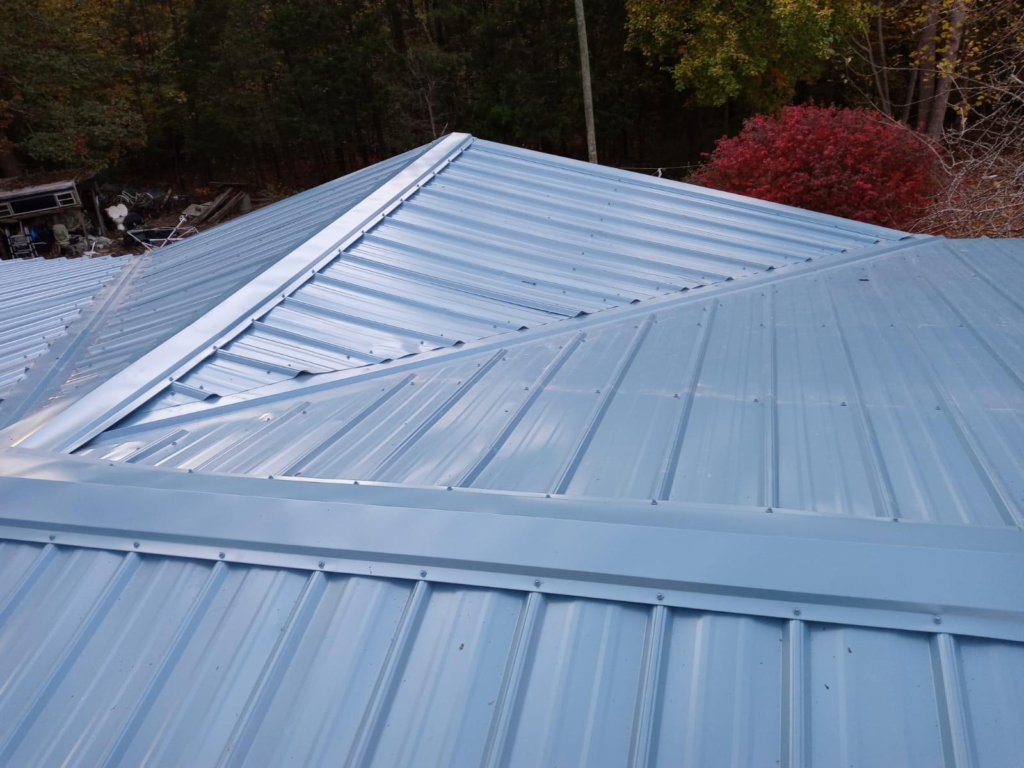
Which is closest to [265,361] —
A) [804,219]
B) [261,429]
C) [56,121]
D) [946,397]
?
[261,429]

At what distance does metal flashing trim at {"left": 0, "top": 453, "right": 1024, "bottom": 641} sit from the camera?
7.29 ft

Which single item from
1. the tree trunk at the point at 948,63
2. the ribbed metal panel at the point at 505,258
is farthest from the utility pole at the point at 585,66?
the ribbed metal panel at the point at 505,258

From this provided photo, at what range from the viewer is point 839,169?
12.6 metres

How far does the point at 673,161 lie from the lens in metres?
31.6

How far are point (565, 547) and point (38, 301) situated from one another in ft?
25.3

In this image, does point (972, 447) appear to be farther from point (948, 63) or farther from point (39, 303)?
point (948, 63)

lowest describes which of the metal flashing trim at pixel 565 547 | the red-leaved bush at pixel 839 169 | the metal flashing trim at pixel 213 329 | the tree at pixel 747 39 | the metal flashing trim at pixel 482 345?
the red-leaved bush at pixel 839 169

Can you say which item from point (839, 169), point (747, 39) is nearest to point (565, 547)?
point (839, 169)

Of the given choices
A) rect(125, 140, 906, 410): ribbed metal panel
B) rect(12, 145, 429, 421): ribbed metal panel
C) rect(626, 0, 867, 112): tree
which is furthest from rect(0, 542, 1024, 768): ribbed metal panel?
rect(626, 0, 867, 112): tree

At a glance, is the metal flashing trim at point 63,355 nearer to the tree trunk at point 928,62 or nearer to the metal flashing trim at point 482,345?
the metal flashing trim at point 482,345

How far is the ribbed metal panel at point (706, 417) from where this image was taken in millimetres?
2932

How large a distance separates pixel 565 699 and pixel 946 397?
2557 millimetres

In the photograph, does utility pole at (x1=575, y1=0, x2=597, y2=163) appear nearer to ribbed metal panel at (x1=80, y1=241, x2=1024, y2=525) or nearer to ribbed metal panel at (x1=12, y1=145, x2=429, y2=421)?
ribbed metal panel at (x1=12, y1=145, x2=429, y2=421)

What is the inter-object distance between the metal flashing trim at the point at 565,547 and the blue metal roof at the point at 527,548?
0.01 meters
